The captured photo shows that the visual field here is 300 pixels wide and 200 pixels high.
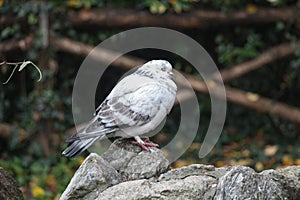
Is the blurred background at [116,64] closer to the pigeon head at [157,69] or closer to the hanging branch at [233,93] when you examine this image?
A: the hanging branch at [233,93]

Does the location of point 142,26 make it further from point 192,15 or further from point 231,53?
point 231,53

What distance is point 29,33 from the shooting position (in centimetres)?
723

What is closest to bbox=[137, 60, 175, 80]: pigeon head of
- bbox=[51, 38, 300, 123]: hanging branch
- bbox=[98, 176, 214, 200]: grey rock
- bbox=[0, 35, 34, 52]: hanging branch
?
bbox=[98, 176, 214, 200]: grey rock

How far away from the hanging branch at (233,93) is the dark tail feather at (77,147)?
2903 mm

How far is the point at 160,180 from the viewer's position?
4086 millimetres

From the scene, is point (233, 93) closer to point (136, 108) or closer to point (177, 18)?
point (177, 18)

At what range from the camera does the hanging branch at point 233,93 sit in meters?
7.25

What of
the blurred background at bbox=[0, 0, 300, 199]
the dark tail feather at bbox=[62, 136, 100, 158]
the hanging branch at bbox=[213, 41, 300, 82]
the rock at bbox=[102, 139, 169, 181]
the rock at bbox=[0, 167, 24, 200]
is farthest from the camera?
the hanging branch at bbox=[213, 41, 300, 82]

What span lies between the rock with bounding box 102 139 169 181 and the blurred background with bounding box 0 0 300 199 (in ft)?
8.20

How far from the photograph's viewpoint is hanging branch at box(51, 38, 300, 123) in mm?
7246

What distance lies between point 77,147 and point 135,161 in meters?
0.42

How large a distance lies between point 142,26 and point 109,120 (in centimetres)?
301

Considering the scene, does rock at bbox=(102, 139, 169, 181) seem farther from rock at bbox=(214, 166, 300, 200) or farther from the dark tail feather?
rock at bbox=(214, 166, 300, 200)

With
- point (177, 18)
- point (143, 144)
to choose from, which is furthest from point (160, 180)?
point (177, 18)
